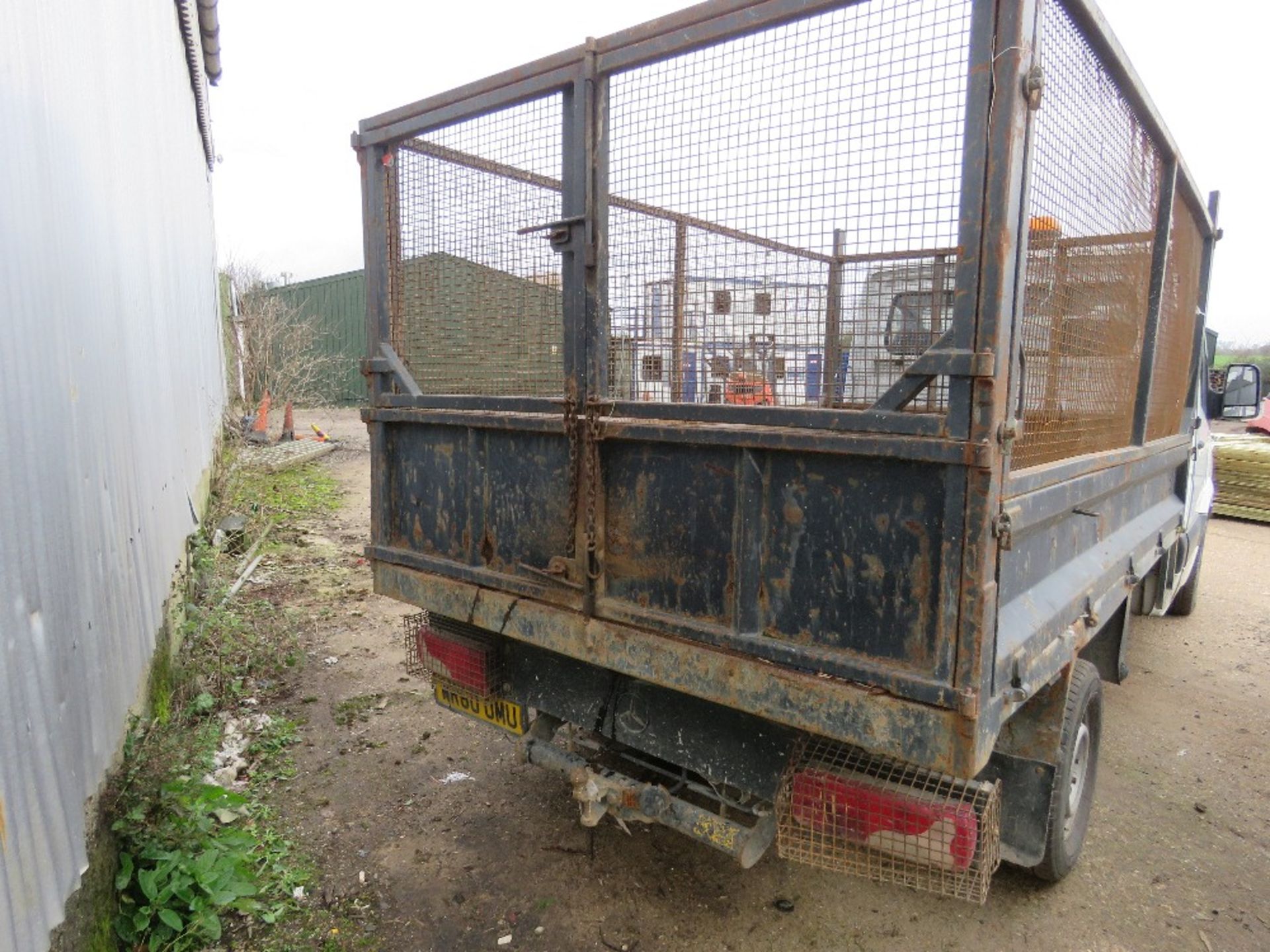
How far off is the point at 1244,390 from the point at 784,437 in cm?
528

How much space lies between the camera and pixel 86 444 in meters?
2.43

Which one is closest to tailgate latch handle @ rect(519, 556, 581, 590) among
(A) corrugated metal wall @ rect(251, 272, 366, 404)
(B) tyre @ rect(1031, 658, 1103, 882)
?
(B) tyre @ rect(1031, 658, 1103, 882)

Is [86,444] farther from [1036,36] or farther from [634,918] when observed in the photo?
[1036,36]

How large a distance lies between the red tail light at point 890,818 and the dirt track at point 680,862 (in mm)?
687

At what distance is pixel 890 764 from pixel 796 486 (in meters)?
0.75

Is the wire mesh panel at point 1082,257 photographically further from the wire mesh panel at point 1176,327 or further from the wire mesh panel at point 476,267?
the wire mesh panel at point 476,267

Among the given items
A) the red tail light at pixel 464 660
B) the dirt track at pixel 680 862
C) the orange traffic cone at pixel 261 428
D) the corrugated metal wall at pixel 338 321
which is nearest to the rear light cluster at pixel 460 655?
the red tail light at pixel 464 660

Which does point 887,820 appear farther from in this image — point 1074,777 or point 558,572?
point 1074,777

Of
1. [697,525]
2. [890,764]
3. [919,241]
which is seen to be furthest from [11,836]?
[919,241]

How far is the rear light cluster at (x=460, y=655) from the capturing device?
8.78 ft

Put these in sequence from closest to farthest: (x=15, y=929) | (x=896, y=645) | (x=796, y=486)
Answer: (x=15, y=929) < (x=896, y=645) < (x=796, y=486)

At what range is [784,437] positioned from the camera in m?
1.83

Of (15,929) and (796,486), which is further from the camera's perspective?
(796,486)

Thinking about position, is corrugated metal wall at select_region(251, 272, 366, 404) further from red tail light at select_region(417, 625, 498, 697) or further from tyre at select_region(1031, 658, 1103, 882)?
tyre at select_region(1031, 658, 1103, 882)
